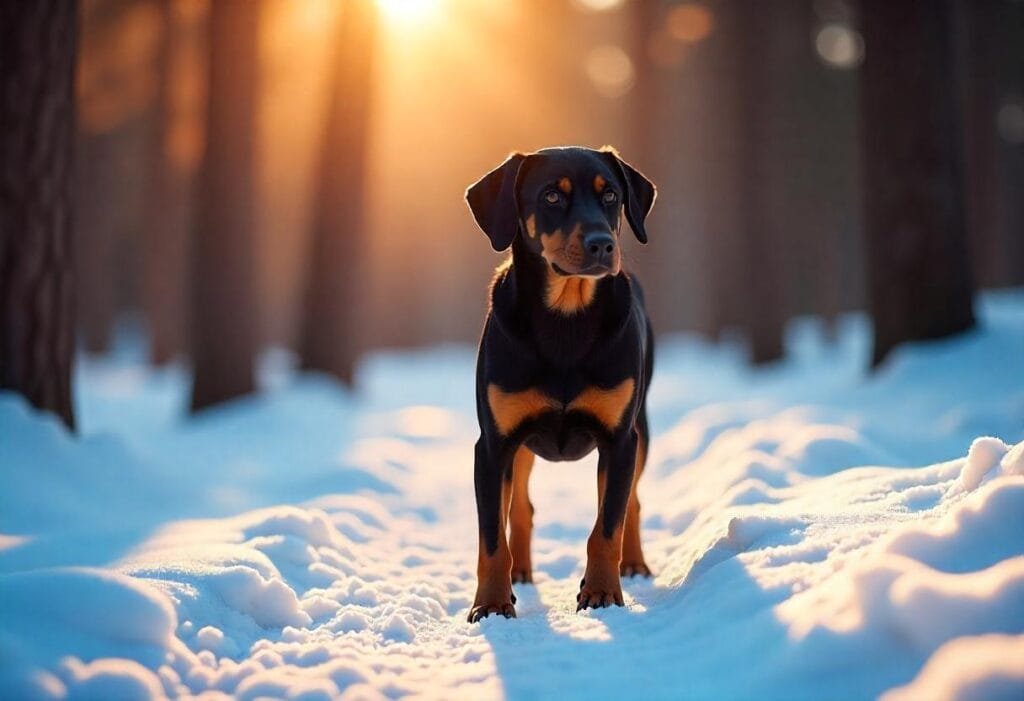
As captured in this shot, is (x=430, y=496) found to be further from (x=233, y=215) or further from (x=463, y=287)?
(x=463, y=287)

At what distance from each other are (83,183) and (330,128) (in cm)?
1222

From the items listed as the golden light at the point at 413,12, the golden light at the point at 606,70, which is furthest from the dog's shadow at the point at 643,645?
the golden light at the point at 606,70

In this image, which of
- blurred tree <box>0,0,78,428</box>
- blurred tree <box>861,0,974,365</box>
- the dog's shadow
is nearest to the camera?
the dog's shadow

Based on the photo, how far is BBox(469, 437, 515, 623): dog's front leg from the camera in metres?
3.85

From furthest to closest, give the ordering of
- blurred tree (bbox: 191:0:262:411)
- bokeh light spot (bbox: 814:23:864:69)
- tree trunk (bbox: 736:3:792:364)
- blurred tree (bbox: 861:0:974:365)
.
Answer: bokeh light spot (bbox: 814:23:864:69) < tree trunk (bbox: 736:3:792:364) < blurred tree (bbox: 191:0:262:411) < blurred tree (bbox: 861:0:974:365)

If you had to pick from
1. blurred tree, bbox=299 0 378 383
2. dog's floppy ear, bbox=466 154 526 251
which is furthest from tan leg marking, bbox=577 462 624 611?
blurred tree, bbox=299 0 378 383

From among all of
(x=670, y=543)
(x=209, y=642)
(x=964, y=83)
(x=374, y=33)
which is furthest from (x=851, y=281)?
(x=209, y=642)

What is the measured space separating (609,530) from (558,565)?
1242 millimetres

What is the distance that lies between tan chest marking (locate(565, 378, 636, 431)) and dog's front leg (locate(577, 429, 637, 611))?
0.30ft

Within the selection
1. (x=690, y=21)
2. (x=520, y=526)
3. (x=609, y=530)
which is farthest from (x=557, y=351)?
(x=690, y=21)

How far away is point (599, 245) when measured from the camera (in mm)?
3748

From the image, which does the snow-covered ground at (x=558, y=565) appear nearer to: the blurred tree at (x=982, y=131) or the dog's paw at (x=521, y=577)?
the dog's paw at (x=521, y=577)

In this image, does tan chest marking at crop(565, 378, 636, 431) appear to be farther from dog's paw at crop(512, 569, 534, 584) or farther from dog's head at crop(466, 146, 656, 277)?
dog's paw at crop(512, 569, 534, 584)

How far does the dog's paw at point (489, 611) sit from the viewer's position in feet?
12.4
